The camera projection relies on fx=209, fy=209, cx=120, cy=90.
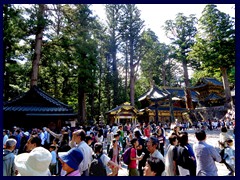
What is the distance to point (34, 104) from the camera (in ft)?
38.7

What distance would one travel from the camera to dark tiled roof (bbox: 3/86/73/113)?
11.1m

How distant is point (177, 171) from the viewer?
11.0 feet

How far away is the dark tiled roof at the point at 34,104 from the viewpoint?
11.1 m

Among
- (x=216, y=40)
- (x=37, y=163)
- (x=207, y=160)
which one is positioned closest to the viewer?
(x=37, y=163)

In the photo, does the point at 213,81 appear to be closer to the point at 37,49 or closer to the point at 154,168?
the point at 37,49

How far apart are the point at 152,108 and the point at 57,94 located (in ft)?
38.3

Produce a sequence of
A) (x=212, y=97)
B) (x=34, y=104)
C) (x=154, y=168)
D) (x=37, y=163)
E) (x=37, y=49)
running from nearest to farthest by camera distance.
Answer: (x=37, y=163), (x=154, y=168), (x=34, y=104), (x=37, y=49), (x=212, y=97)

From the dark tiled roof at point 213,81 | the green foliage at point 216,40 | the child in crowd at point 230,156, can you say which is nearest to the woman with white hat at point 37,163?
the child in crowd at point 230,156

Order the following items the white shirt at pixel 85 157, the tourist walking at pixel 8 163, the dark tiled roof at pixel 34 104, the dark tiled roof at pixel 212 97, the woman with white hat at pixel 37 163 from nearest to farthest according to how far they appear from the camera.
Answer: the woman with white hat at pixel 37 163, the tourist walking at pixel 8 163, the white shirt at pixel 85 157, the dark tiled roof at pixel 34 104, the dark tiled roof at pixel 212 97

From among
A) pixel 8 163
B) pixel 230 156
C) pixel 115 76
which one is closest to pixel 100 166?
pixel 8 163

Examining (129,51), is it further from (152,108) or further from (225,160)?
(225,160)

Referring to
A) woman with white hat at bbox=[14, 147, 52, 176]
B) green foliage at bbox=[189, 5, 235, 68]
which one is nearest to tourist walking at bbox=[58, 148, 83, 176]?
woman with white hat at bbox=[14, 147, 52, 176]

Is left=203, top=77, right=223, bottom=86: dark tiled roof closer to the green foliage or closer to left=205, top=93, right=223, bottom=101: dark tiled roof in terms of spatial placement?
left=205, top=93, right=223, bottom=101: dark tiled roof

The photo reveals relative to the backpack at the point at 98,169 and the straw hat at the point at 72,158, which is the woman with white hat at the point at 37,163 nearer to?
the straw hat at the point at 72,158
